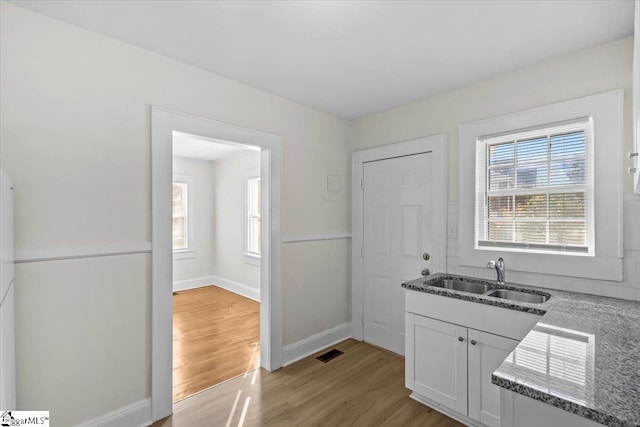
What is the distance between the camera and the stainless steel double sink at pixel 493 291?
2.18 meters

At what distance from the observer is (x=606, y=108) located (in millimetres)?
2002

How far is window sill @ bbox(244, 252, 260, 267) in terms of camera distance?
509 centimetres

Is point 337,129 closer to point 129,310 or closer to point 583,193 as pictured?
point 583,193

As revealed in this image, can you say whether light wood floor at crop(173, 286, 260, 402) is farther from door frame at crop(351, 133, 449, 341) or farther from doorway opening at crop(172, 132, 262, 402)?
door frame at crop(351, 133, 449, 341)

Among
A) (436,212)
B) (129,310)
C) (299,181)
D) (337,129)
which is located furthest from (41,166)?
(436,212)

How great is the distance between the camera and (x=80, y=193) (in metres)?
1.85

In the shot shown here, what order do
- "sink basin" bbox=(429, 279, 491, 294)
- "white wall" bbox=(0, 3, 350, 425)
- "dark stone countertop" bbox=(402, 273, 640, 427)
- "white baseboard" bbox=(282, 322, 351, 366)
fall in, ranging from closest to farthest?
"dark stone countertop" bbox=(402, 273, 640, 427)
"white wall" bbox=(0, 3, 350, 425)
"sink basin" bbox=(429, 279, 491, 294)
"white baseboard" bbox=(282, 322, 351, 366)

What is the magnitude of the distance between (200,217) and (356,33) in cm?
505

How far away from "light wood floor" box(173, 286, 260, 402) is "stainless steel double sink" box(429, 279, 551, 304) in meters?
1.96

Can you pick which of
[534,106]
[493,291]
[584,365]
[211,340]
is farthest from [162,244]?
[534,106]

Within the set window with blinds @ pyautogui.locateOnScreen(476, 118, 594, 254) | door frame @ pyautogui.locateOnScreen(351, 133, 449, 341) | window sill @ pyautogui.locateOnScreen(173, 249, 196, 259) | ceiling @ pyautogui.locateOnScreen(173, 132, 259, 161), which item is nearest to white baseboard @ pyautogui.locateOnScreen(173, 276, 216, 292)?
window sill @ pyautogui.locateOnScreen(173, 249, 196, 259)

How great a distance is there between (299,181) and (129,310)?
1.80m

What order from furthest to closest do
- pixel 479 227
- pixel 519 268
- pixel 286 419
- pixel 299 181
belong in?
pixel 299 181, pixel 479 227, pixel 519 268, pixel 286 419

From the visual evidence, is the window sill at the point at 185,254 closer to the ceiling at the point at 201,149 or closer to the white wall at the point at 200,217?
the white wall at the point at 200,217
